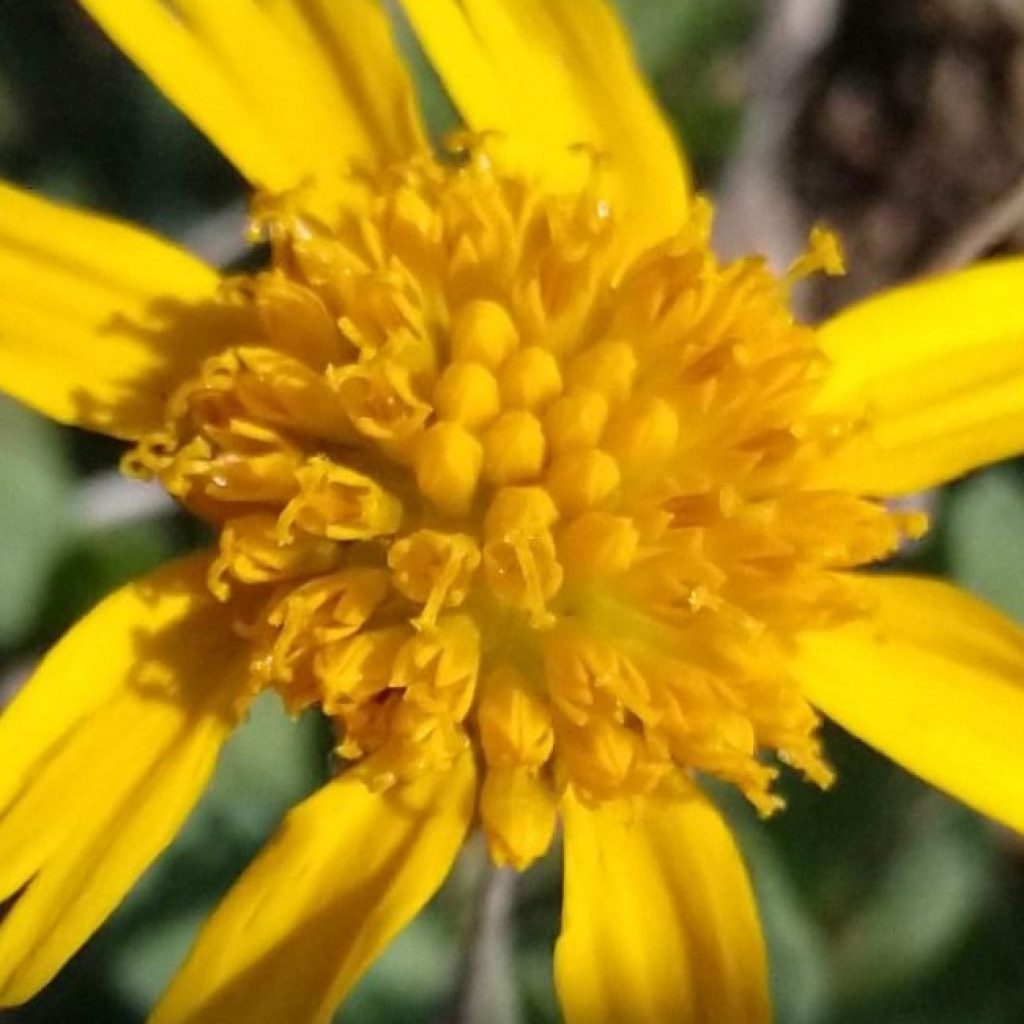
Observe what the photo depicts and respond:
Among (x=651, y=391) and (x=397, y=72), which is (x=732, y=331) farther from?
(x=397, y=72)

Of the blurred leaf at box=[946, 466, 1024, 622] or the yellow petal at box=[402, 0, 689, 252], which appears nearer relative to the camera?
the yellow petal at box=[402, 0, 689, 252]

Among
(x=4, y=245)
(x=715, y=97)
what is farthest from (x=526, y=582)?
(x=715, y=97)

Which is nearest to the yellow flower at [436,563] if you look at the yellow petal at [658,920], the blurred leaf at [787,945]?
the yellow petal at [658,920]

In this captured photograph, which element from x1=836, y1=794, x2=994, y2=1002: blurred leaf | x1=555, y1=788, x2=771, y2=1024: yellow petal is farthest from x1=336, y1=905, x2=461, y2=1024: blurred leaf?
x1=555, y1=788, x2=771, y2=1024: yellow petal

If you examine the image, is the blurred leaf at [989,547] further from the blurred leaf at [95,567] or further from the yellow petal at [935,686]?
the blurred leaf at [95,567]

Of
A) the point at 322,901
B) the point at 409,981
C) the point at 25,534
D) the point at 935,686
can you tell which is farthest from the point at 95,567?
the point at 935,686

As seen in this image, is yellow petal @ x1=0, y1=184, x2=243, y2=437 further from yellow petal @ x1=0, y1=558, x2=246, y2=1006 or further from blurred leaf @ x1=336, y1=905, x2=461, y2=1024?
blurred leaf @ x1=336, y1=905, x2=461, y2=1024
